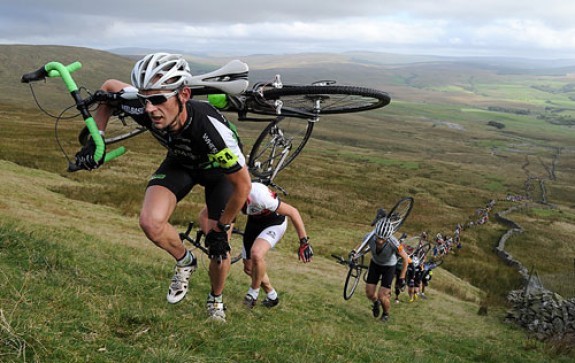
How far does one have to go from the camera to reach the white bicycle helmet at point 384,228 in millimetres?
13312

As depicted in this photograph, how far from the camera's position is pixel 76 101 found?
611cm

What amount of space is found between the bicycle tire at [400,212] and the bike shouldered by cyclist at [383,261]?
4.77 ft

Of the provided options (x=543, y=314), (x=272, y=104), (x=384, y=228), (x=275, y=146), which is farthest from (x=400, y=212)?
(x=272, y=104)

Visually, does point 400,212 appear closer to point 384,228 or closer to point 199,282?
point 384,228

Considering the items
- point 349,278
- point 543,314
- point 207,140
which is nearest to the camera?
point 207,140

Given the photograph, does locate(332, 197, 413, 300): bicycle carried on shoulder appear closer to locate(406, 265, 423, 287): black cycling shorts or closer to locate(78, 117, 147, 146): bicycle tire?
locate(406, 265, 423, 287): black cycling shorts

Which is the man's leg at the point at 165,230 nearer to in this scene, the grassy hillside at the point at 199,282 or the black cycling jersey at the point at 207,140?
the grassy hillside at the point at 199,282

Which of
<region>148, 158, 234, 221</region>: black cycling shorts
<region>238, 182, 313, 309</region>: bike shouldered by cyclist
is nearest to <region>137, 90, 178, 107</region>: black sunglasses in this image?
<region>148, 158, 234, 221</region>: black cycling shorts

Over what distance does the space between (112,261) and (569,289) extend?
24391 millimetres

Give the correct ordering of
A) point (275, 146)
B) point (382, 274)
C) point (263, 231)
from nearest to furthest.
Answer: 1. point (263, 231)
2. point (275, 146)
3. point (382, 274)

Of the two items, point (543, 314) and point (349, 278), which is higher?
point (349, 278)

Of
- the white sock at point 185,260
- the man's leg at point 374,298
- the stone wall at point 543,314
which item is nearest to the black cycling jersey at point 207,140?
the white sock at point 185,260

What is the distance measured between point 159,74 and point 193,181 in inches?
74.2

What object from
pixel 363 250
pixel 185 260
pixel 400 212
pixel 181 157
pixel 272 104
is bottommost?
pixel 363 250
